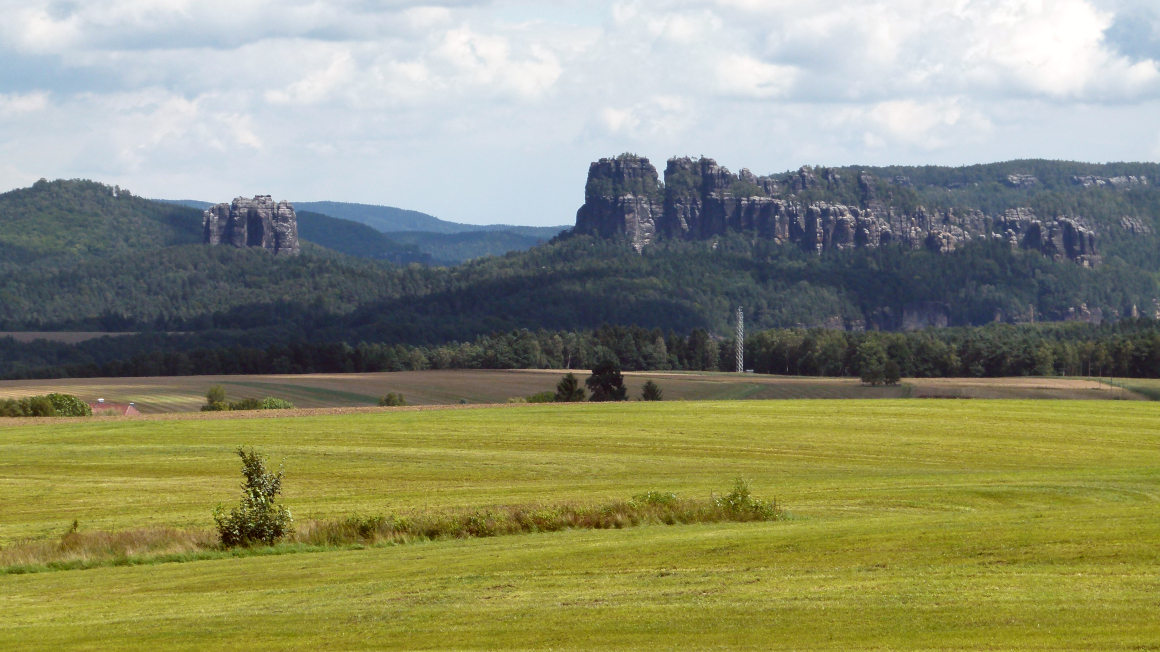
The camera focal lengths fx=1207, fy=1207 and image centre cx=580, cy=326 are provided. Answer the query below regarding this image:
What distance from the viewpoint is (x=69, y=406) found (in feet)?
217

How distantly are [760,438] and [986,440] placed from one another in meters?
9.10

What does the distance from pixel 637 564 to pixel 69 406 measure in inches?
2156

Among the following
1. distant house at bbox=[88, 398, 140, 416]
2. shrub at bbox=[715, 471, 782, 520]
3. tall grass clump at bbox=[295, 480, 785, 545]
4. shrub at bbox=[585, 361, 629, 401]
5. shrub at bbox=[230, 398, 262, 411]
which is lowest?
distant house at bbox=[88, 398, 140, 416]

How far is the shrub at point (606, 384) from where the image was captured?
8325 centimetres

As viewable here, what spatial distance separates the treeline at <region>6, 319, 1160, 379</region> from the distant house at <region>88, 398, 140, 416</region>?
42.7 metres

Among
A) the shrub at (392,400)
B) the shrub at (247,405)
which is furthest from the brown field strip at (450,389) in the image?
the shrub at (247,405)

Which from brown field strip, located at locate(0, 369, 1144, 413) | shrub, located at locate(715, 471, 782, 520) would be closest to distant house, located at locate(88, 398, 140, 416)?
brown field strip, located at locate(0, 369, 1144, 413)

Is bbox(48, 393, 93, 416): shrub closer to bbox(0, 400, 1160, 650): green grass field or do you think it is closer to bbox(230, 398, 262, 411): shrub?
bbox(230, 398, 262, 411): shrub

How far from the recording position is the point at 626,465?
42.0 metres

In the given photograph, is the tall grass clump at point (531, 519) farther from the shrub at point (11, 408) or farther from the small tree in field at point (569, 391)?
the small tree in field at point (569, 391)

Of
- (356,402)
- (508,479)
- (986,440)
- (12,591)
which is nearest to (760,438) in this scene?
(986,440)

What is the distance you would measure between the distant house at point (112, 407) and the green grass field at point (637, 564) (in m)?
24.2

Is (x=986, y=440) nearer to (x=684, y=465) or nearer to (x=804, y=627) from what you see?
(x=684, y=465)

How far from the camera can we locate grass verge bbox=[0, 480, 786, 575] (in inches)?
953
